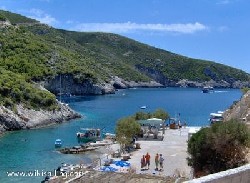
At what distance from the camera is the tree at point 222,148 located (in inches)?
991

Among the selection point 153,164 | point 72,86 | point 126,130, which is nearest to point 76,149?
point 126,130

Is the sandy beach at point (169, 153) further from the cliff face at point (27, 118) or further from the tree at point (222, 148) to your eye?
the cliff face at point (27, 118)

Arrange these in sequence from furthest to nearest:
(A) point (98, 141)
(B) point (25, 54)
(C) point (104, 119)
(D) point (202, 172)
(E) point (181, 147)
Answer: (B) point (25, 54) < (C) point (104, 119) < (A) point (98, 141) < (E) point (181, 147) < (D) point (202, 172)

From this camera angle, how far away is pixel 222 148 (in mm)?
25344

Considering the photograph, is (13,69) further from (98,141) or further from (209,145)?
(209,145)

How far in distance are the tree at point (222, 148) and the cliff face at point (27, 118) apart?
4475 cm

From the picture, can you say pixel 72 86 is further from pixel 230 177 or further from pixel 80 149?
pixel 230 177

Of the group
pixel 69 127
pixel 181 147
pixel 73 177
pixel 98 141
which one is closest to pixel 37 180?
pixel 73 177

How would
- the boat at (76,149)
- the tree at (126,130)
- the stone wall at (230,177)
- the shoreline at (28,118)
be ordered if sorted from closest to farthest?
the stone wall at (230,177) < the tree at (126,130) < the boat at (76,149) < the shoreline at (28,118)

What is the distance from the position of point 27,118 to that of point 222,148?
51.4 m

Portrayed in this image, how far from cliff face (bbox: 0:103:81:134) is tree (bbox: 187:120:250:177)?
1762 inches

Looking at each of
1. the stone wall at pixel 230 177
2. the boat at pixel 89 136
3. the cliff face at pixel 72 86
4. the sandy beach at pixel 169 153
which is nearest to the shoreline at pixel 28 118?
the boat at pixel 89 136

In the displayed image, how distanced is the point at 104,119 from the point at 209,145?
5964cm

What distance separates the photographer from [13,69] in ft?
351
